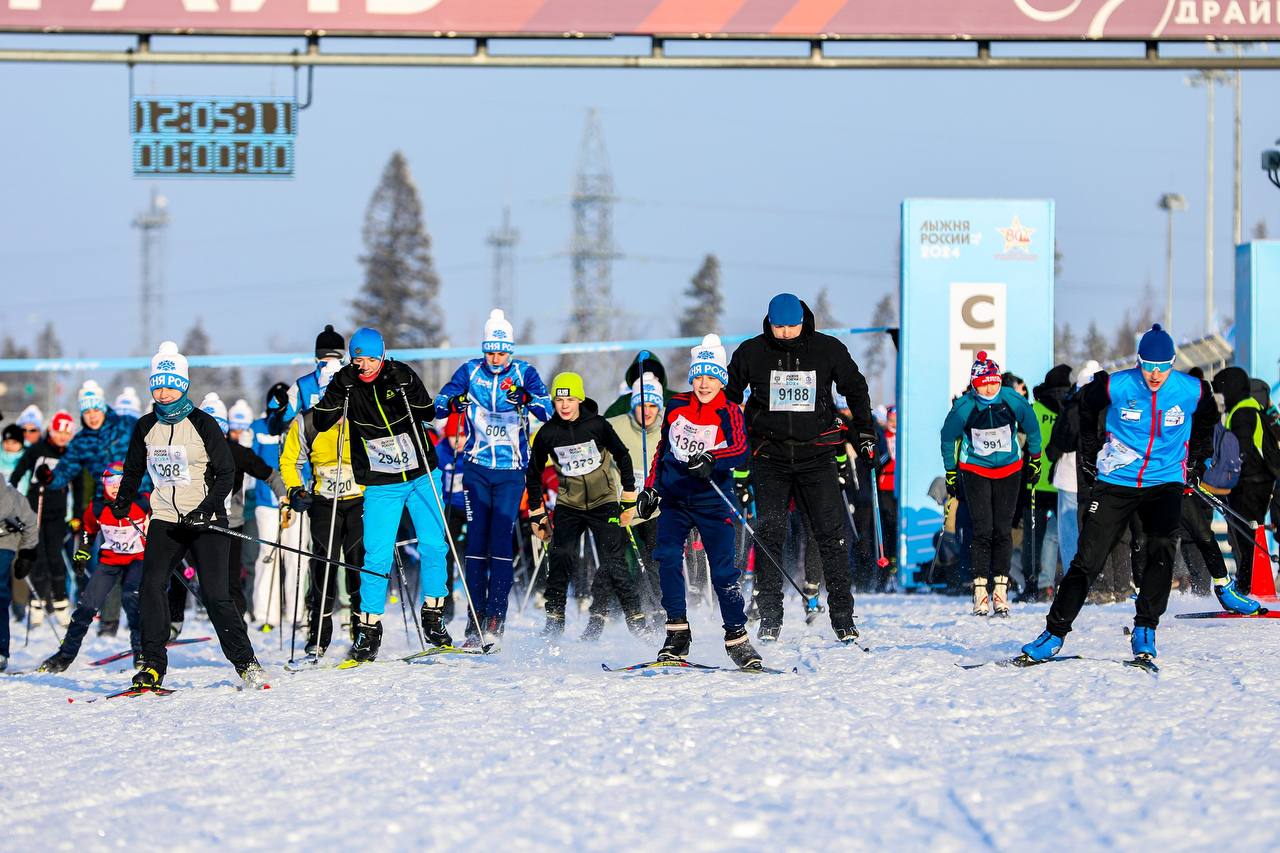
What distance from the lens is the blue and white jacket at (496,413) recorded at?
9.66m

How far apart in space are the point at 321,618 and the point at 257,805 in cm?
456

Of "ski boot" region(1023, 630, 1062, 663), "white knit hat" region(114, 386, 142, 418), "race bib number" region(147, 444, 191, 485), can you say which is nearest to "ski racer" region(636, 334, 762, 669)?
"ski boot" region(1023, 630, 1062, 663)

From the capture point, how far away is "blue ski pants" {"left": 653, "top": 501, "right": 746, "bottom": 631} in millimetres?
8211

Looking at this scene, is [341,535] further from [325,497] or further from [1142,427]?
[1142,427]

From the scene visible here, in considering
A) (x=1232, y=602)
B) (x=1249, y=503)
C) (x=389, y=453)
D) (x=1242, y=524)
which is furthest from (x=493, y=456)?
(x=1249, y=503)

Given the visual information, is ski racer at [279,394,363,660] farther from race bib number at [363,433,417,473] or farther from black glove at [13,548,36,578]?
black glove at [13,548,36,578]

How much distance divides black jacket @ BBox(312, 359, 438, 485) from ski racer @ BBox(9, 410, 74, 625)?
195 inches

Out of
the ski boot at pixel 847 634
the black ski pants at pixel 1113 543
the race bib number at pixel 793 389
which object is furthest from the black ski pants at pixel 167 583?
the black ski pants at pixel 1113 543

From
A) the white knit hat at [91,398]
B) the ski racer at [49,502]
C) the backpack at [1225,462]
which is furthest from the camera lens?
the ski racer at [49,502]

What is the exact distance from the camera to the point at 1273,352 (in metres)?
15.0

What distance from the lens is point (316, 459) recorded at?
9867mm

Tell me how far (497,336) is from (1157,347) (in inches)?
151

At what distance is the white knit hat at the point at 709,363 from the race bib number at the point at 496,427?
1434 millimetres

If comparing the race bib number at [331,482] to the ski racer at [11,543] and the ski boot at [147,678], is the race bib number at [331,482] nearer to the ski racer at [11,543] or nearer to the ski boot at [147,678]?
the ski boot at [147,678]
